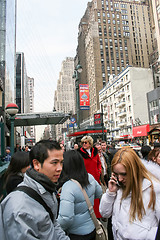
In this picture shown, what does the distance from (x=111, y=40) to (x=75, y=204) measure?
93561 millimetres

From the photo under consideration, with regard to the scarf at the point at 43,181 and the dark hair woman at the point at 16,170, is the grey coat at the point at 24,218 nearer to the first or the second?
the scarf at the point at 43,181

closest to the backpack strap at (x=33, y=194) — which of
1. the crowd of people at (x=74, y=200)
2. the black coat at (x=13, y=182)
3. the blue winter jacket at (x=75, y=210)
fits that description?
the crowd of people at (x=74, y=200)

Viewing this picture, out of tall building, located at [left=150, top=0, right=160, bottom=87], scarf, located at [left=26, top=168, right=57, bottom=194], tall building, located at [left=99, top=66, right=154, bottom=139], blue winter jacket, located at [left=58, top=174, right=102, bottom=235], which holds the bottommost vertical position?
blue winter jacket, located at [left=58, top=174, right=102, bottom=235]

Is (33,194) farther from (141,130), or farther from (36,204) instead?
(141,130)

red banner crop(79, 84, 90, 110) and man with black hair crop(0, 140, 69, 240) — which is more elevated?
red banner crop(79, 84, 90, 110)

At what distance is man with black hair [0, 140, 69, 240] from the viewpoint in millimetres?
1265

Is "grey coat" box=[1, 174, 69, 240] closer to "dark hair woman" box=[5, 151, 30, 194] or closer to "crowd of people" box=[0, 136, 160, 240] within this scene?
"crowd of people" box=[0, 136, 160, 240]

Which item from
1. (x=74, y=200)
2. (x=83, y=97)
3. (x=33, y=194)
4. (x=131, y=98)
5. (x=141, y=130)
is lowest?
(x=74, y=200)

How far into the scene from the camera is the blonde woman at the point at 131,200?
1850 millimetres

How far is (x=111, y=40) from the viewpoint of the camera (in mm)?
86062

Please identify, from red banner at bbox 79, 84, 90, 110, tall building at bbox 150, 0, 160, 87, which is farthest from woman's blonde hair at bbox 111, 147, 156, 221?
tall building at bbox 150, 0, 160, 87

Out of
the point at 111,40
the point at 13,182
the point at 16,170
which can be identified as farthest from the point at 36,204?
the point at 111,40

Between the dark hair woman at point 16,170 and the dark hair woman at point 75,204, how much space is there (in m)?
0.92

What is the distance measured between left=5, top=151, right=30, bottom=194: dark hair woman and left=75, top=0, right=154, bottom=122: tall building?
2936 inches
